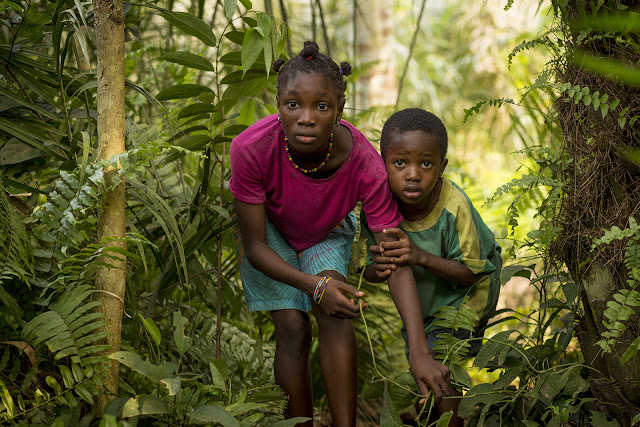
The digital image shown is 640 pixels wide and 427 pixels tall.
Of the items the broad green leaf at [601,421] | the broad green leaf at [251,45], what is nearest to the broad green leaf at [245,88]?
the broad green leaf at [251,45]

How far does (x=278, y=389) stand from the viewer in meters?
1.84

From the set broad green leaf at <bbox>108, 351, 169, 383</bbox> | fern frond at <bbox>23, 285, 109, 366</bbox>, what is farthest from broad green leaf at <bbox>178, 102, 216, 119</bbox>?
broad green leaf at <bbox>108, 351, 169, 383</bbox>

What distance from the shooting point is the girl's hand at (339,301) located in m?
1.77

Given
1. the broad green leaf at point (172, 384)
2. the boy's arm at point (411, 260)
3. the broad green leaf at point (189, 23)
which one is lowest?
the broad green leaf at point (172, 384)

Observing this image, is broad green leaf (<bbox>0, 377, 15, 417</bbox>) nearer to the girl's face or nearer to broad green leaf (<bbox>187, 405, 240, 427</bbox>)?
broad green leaf (<bbox>187, 405, 240, 427</bbox>)

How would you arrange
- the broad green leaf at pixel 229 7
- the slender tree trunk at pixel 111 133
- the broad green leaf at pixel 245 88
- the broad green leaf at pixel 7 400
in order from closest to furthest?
the broad green leaf at pixel 7 400
the slender tree trunk at pixel 111 133
the broad green leaf at pixel 229 7
the broad green leaf at pixel 245 88

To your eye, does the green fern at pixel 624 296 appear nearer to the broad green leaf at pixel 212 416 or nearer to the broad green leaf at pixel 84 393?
the broad green leaf at pixel 212 416

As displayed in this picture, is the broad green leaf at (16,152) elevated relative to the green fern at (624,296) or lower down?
elevated

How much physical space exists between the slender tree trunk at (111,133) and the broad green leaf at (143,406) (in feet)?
0.55

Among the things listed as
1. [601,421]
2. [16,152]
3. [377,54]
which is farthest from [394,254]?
[377,54]

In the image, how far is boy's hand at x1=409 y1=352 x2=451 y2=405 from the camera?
1.78m

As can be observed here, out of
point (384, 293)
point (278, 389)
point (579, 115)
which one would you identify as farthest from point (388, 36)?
point (278, 389)

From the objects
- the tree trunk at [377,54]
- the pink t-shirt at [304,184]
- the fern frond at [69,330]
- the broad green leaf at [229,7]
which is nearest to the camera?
the fern frond at [69,330]

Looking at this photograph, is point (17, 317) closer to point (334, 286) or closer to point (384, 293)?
point (334, 286)
